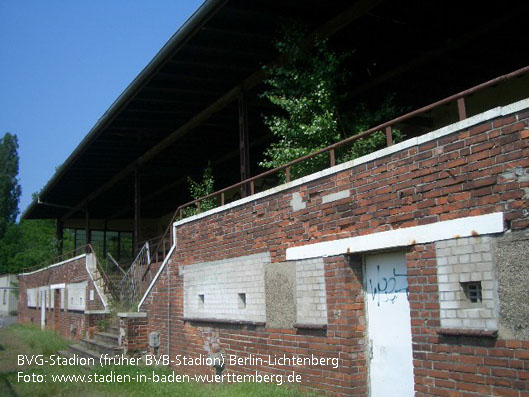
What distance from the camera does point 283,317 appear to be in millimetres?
8195

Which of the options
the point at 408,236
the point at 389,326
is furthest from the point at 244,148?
the point at 408,236

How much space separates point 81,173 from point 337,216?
1616 cm

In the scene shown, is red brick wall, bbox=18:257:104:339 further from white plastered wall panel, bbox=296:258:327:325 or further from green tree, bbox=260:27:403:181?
white plastered wall panel, bbox=296:258:327:325

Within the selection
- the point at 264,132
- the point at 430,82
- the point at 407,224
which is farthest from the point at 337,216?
the point at 264,132

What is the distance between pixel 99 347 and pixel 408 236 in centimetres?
1021

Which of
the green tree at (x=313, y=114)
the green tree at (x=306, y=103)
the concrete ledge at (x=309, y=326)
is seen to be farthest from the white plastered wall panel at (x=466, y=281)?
the green tree at (x=306, y=103)

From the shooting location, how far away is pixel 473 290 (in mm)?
5441

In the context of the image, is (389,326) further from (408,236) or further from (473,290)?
(473,290)

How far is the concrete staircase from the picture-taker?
13133 mm

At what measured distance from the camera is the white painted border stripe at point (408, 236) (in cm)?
525

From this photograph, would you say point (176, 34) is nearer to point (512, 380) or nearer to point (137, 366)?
point (137, 366)

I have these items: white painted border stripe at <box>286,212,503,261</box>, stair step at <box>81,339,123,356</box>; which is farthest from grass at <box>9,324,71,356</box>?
white painted border stripe at <box>286,212,503,261</box>

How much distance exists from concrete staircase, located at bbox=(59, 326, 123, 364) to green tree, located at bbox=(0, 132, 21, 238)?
4802 cm

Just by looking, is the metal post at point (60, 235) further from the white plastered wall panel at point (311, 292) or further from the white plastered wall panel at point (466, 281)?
the white plastered wall panel at point (466, 281)
